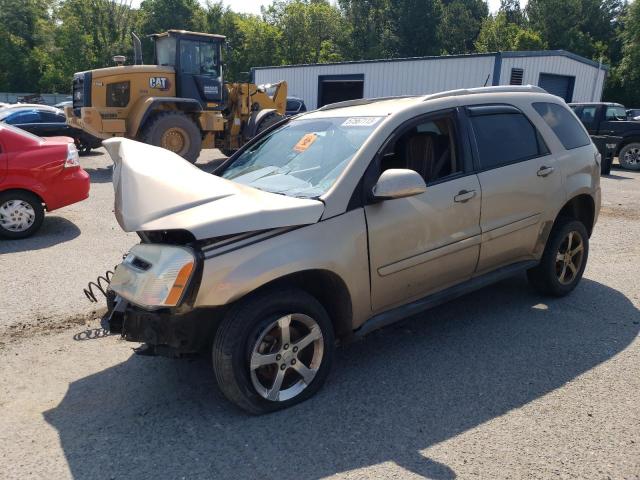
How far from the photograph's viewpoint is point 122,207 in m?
3.14

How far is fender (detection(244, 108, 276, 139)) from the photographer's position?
1389cm

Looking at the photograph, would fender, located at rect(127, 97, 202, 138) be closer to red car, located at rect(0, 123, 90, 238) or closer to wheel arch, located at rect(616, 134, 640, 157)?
red car, located at rect(0, 123, 90, 238)

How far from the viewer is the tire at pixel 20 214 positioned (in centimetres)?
691

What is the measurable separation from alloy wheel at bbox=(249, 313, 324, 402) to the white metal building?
60.4 feet

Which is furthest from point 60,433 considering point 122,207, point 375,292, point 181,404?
point 375,292

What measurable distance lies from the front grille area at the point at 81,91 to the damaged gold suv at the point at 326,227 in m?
9.46

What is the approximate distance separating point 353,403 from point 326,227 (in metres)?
1.10

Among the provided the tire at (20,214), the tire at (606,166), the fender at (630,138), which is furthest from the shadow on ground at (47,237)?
the fender at (630,138)

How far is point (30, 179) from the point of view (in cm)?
697

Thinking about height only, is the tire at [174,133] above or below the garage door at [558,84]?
below

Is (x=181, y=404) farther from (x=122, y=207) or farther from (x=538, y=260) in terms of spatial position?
(x=538, y=260)

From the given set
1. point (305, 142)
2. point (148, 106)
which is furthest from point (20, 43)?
point (305, 142)

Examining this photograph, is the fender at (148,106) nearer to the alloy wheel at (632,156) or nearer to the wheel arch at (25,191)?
the wheel arch at (25,191)

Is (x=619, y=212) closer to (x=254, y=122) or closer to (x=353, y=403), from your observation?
(x=353, y=403)
